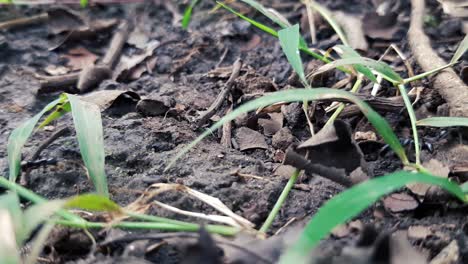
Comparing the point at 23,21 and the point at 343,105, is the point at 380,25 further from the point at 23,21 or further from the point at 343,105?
the point at 23,21

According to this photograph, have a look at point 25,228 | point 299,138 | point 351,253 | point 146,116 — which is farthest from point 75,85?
point 351,253

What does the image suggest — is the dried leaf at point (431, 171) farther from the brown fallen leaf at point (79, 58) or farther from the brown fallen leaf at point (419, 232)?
the brown fallen leaf at point (79, 58)

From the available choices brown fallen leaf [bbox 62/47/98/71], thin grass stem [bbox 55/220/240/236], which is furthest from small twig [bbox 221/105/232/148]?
brown fallen leaf [bbox 62/47/98/71]

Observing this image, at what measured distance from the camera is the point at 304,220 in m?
0.93

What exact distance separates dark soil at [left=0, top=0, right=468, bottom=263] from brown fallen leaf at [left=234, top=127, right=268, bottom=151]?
13mm

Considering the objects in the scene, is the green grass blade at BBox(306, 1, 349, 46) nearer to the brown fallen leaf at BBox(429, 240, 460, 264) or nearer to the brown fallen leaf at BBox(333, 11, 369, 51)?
the brown fallen leaf at BBox(333, 11, 369, 51)

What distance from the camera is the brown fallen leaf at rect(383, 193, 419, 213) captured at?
0.96m

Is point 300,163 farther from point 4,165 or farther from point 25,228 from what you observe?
point 4,165

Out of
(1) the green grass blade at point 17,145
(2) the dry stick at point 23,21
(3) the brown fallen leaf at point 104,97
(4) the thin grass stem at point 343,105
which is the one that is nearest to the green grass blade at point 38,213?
(1) the green grass blade at point 17,145

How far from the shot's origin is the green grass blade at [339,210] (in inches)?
25.0

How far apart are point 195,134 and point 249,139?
130 millimetres

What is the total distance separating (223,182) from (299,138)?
11.2 inches

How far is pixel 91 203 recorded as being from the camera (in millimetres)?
769

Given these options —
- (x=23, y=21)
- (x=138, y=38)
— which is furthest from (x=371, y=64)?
(x=23, y=21)
